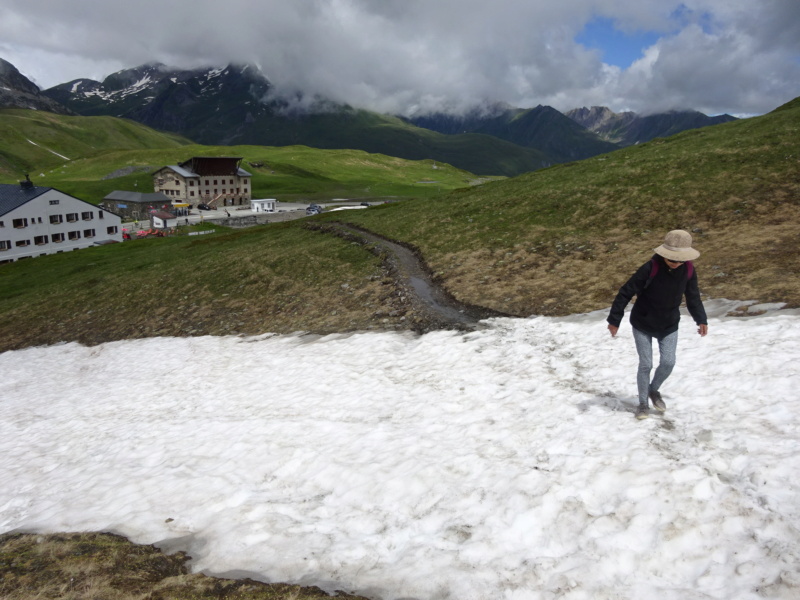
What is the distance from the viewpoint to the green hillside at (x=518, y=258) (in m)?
22.6

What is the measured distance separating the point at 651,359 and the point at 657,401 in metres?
1.27

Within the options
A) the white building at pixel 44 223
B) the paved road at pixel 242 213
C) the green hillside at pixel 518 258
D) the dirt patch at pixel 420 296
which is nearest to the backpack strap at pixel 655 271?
the green hillside at pixel 518 258

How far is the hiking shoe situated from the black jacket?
1601 millimetres

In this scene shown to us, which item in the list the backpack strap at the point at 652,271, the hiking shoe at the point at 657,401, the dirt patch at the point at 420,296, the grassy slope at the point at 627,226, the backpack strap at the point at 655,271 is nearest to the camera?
the backpack strap at the point at 655,271

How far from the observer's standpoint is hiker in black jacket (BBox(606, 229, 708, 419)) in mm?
9930

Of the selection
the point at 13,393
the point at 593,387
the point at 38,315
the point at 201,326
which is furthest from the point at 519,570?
the point at 38,315

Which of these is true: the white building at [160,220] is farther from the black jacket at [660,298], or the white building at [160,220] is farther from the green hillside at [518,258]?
the black jacket at [660,298]

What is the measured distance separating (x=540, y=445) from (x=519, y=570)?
367 cm

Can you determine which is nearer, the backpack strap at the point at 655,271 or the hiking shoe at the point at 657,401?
the backpack strap at the point at 655,271

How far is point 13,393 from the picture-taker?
25.8 meters

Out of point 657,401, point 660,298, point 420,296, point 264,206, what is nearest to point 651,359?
point 657,401

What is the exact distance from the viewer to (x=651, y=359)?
10602 millimetres

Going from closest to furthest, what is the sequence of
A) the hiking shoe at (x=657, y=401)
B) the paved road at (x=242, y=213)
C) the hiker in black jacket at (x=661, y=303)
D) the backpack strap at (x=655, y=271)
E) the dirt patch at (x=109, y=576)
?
the dirt patch at (x=109, y=576)
the hiker in black jacket at (x=661, y=303)
the backpack strap at (x=655, y=271)
the hiking shoe at (x=657, y=401)
the paved road at (x=242, y=213)

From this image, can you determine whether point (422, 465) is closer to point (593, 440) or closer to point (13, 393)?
point (593, 440)
